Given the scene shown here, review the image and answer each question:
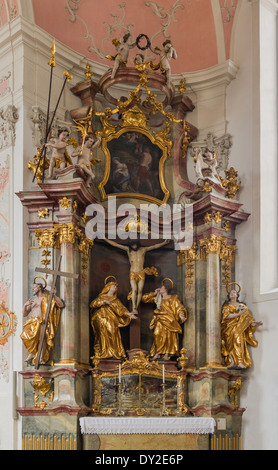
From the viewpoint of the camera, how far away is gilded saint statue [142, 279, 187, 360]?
45.4 ft

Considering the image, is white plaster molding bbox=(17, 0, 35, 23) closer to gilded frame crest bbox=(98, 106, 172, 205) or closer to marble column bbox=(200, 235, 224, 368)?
gilded frame crest bbox=(98, 106, 172, 205)

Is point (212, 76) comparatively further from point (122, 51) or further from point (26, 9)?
point (26, 9)

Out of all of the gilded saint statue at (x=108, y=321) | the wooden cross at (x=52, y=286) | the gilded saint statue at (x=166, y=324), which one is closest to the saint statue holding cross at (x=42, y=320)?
the wooden cross at (x=52, y=286)

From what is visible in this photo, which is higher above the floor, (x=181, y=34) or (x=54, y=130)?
(x=181, y=34)

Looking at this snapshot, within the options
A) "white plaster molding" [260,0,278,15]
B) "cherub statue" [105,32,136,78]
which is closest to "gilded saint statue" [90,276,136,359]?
"cherub statue" [105,32,136,78]

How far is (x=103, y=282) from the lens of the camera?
47.0 feet

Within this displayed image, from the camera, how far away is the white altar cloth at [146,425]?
12570 mm

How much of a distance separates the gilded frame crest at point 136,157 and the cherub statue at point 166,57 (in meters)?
0.90

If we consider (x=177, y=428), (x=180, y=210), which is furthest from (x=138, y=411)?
(x=180, y=210)

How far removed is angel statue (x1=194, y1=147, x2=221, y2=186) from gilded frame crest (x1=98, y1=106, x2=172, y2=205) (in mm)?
945

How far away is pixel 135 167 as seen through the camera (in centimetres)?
1497

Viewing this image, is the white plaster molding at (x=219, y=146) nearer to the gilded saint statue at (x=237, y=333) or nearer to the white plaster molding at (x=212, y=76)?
the white plaster molding at (x=212, y=76)
